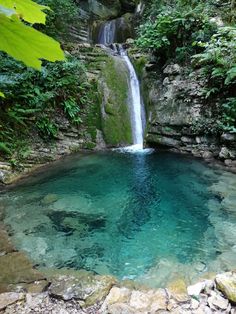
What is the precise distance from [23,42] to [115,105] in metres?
9.31

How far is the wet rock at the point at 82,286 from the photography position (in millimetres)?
2881

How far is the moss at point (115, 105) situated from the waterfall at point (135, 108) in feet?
0.56

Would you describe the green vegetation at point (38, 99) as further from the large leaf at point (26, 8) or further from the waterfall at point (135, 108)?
the large leaf at point (26, 8)

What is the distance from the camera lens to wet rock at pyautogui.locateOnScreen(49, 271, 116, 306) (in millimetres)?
2881

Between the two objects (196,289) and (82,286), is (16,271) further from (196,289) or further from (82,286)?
(196,289)

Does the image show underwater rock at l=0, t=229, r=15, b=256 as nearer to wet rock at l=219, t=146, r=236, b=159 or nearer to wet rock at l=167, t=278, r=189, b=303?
wet rock at l=167, t=278, r=189, b=303

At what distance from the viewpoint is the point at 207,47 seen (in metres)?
7.96

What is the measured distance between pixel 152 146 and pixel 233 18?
4615 millimetres

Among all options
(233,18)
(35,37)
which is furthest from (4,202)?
(233,18)

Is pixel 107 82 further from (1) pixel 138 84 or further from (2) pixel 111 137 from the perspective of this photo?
(2) pixel 111 137

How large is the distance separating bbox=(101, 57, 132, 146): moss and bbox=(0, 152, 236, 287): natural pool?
90.0 inches

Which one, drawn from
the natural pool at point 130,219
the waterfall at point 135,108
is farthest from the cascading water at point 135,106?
the natural pool at point 130,219

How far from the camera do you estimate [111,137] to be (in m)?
9.18

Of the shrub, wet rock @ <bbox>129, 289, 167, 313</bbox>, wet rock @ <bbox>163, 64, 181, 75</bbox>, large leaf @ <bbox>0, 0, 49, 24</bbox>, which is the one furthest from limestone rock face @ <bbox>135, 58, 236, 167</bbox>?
large leaf @ <bbox>0, 0, 49, 24</bbox>
